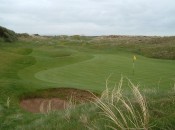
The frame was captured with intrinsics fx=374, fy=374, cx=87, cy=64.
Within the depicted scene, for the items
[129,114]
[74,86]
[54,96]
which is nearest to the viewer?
[129,114]

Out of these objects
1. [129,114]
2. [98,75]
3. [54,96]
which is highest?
[129,114]

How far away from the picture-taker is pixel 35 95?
16.2m

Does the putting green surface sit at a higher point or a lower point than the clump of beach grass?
lower

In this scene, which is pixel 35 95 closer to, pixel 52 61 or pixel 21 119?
pixel 21 119

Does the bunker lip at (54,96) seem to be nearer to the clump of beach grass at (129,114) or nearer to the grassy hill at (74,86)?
the grassy hill at (74,86)

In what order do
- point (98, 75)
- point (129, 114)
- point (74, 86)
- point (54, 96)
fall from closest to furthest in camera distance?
point (129, 114), point (54, 96), point (74, 86), point (98, 75)

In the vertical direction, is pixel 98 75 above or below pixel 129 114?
below

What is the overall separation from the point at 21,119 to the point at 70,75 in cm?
975

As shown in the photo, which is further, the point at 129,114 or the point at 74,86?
Result: the point at 74,86

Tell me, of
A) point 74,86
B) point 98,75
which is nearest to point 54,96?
point 74,86

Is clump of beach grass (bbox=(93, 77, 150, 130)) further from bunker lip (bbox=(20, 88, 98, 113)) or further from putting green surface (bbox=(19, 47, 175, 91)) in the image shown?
putting green surface (bbox=(19, 47, 175, 91))

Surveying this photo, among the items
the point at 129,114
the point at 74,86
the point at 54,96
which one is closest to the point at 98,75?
the point at 74,86

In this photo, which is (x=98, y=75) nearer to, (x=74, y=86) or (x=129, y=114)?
(x=74, y=86)

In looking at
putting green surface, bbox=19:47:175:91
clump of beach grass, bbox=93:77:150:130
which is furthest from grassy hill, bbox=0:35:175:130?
clump of beach grass, bbox=93:77:150:130
